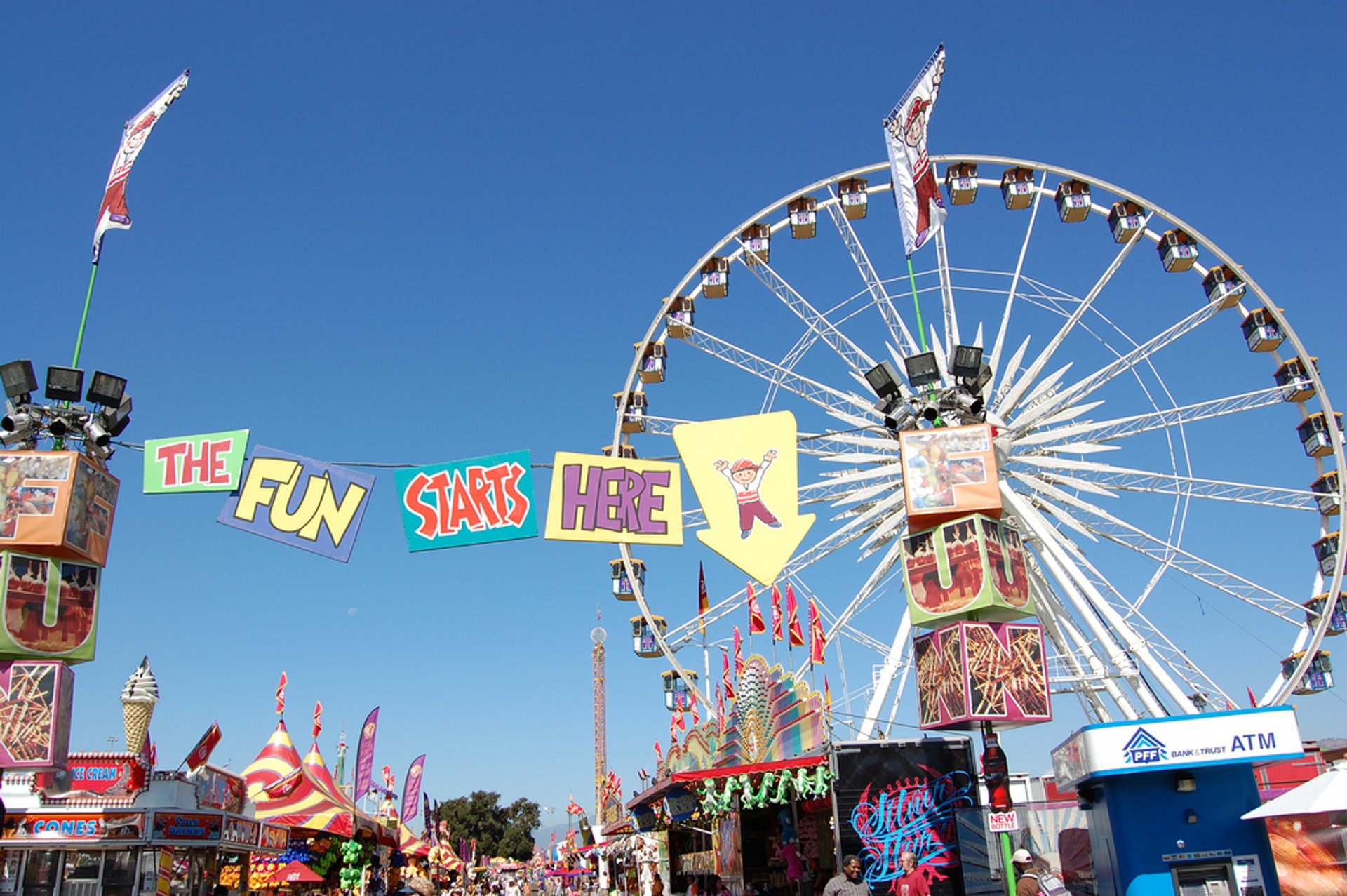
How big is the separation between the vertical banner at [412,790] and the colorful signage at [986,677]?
32568mm

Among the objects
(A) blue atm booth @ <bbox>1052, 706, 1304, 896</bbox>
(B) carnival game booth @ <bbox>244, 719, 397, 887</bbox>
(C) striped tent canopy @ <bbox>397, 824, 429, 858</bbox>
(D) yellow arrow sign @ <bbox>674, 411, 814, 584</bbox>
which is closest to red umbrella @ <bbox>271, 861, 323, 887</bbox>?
(B) carnival game booth @ <bbox>244, 719, 397, 887</bbox>

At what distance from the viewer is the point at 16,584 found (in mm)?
13094

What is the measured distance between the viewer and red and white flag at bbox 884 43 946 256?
52.3 ft

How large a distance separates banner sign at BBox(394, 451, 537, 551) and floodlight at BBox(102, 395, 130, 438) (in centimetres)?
396

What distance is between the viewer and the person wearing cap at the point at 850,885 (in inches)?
417

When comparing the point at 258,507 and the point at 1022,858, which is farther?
the point at 258,507

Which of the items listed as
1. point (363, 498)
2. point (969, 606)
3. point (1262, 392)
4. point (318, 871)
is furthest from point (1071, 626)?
point (318, 871)

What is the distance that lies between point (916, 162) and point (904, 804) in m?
9.84

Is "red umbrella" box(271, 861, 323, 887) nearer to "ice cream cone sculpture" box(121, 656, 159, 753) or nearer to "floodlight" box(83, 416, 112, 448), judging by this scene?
"ice cream cone sculpture" box(121, 656, 159, 753)

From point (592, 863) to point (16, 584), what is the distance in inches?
1966

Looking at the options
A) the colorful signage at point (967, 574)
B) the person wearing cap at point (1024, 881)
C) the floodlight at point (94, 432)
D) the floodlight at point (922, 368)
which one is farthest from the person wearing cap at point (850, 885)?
the floodlight at point (94, 432)

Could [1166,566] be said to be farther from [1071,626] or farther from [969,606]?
[969,606]

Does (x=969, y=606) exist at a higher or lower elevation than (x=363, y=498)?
lower

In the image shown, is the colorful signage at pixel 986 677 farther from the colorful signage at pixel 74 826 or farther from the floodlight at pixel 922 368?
the colorful signage at pixel 74 826
